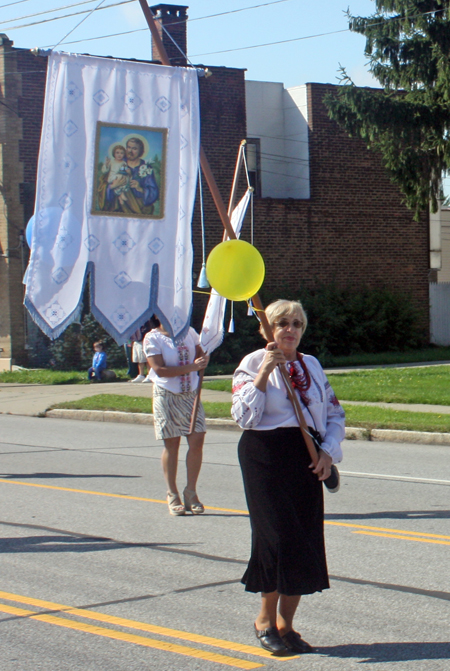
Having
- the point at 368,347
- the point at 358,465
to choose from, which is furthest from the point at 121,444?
the point at 368,347

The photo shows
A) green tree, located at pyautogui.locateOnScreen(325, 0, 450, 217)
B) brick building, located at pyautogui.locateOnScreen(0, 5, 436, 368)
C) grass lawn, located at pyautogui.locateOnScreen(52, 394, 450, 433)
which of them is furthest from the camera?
brick building, located at pyautogui.locateOnScreen(0, 5, 436, 368)

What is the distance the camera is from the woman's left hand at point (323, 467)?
4.47 m

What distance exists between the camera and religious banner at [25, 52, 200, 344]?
5.73 m

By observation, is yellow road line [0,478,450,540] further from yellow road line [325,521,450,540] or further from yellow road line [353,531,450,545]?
yellow road line [353,531,450,545]

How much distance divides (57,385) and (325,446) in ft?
59.8

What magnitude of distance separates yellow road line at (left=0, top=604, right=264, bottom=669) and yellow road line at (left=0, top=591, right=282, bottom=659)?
0.34 feet

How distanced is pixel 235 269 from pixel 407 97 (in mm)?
19949

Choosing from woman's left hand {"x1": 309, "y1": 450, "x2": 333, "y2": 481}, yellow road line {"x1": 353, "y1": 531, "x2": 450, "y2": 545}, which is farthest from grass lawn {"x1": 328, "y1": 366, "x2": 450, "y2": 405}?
woman's left hand {"x1": 309, "y1": 450, "x2": 333, "y2": 481}

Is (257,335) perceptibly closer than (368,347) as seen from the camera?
Yes

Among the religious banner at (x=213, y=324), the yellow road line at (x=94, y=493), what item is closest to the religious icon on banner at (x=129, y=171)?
the religious banner at (x=213, y=324)

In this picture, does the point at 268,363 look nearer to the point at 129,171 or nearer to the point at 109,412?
the point at 129,171

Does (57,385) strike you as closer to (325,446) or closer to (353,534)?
(353,534)

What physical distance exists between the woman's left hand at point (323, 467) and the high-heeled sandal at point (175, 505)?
11.6 feet

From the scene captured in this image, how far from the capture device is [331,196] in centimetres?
2930
